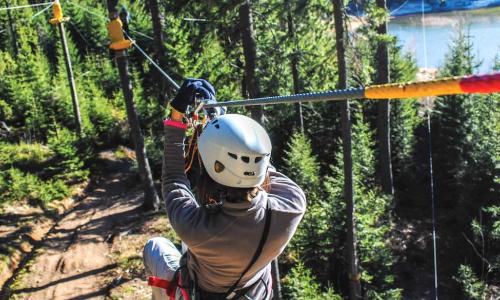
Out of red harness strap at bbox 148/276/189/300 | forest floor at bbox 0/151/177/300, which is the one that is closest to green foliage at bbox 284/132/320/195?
forest floor at bbox 0/151/177/300

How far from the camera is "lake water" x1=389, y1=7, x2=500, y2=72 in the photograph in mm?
18392

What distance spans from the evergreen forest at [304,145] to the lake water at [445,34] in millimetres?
817

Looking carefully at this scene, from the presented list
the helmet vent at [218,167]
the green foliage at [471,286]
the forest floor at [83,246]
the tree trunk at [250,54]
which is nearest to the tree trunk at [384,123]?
the green foliage at [471,286]

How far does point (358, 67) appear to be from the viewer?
10914 mm

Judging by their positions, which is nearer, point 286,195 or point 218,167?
point 218,167

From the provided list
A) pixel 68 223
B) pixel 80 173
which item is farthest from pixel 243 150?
pixel 80 173

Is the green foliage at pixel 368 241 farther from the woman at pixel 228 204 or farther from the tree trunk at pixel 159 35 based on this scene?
the woman at pixel 228 204

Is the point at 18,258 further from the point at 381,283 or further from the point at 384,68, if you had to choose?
the point at 384,68

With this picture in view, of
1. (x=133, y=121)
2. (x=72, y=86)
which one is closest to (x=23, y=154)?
(x=72, y=86)

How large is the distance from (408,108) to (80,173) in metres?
13.1

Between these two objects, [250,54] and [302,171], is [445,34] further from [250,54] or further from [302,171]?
[250,54]

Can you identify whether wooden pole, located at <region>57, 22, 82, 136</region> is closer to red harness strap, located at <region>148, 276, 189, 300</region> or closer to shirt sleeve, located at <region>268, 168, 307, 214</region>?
red harness strap, located at <region>148, 276, 189, 300</region>

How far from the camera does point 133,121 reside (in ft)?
43.2

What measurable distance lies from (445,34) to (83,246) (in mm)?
21175
